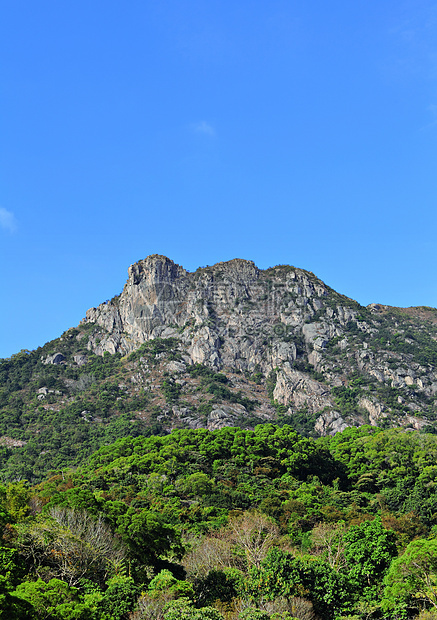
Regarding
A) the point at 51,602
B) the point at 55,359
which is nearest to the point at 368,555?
the point at 51,602

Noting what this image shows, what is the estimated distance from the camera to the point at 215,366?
12312 centimetres

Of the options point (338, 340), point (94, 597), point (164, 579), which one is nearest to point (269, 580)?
point (164, 579)

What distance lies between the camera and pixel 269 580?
30.0 metres

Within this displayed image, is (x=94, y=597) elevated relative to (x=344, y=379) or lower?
lower

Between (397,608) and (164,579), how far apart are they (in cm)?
1236

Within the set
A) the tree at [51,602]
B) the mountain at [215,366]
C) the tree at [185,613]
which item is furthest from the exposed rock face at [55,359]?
the tree at [185,613]

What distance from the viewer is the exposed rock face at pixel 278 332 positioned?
112500 mm

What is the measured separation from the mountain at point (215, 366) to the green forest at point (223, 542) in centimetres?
3248

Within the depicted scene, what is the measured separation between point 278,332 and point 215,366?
18213 millimetres

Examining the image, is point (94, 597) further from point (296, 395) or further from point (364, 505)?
point (296, 395)

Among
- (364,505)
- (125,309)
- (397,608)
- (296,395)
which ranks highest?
(125,309)

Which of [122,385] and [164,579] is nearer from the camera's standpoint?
[164,579]

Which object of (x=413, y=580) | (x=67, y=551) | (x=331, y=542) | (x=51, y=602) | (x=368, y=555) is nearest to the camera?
(x=51, y=602)

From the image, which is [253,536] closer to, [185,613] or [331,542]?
[331,542]
